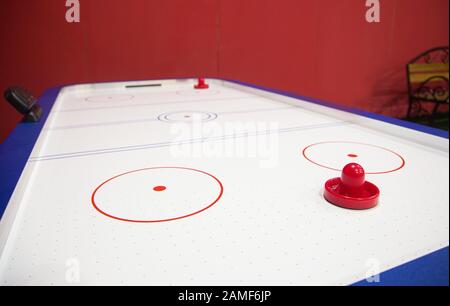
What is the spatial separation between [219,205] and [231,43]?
2.54m

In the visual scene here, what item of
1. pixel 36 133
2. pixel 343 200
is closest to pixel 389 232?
pixel 343 200

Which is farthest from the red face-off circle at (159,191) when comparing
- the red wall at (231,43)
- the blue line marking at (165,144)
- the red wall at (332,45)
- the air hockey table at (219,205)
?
the red wall at (332,45)

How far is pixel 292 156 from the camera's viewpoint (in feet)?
3.12

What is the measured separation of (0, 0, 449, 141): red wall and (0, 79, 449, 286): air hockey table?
1.46m

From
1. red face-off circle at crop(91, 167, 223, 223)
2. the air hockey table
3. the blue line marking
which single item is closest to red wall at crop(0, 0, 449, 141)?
the air hockey table

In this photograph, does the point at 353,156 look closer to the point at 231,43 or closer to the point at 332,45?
the point at 231,43

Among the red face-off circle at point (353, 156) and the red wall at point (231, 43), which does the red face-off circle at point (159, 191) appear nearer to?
the red face-off circle at point (353, 156)

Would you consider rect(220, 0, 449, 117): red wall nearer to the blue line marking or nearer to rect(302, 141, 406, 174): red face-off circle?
the blue line marking

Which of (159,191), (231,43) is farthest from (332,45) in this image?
(159,191)

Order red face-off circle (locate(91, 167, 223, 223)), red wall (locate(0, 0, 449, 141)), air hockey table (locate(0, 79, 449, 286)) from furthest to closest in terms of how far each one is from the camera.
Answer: red wall (locate(0, 0, 449, 141))
red face-off circle (locate(91, 167, 223, 223))
air hockey table (locate(0, 79, 449, 286))

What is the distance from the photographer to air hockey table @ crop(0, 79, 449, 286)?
50cm

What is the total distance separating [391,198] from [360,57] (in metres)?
3.35

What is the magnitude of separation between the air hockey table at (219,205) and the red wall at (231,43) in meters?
1.46

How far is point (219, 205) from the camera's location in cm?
69
